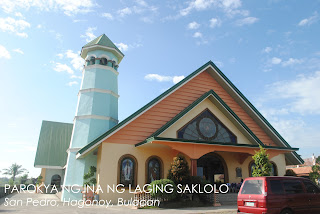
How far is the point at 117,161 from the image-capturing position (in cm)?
1612

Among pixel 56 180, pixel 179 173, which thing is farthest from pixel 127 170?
pixel 56 180

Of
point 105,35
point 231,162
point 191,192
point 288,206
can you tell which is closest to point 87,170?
point 191,192

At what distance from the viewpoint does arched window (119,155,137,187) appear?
52.8 ft

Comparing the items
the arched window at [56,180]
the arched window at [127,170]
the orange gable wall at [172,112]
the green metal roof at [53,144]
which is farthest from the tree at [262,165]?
the arched window at [56,180]

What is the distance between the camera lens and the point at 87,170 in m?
19.0

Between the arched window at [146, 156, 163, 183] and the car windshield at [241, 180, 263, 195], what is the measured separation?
27.8 ft

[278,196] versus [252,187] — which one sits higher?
[252,187]

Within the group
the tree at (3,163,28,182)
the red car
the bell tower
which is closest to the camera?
the red car

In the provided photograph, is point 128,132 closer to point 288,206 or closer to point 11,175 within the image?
point 288,206

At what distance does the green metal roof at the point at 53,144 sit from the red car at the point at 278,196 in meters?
24.2

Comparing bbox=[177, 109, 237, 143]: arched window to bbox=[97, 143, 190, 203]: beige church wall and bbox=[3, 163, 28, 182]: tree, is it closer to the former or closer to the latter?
bbox=[97, 143, 190, 203]: beige church wall

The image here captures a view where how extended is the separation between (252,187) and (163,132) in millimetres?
8362

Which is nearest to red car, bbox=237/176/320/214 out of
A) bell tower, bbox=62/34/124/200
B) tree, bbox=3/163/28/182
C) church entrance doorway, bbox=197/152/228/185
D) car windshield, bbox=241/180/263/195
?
car windshield, bbox=241/180/263/195

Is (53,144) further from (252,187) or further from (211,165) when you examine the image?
(252,187)
